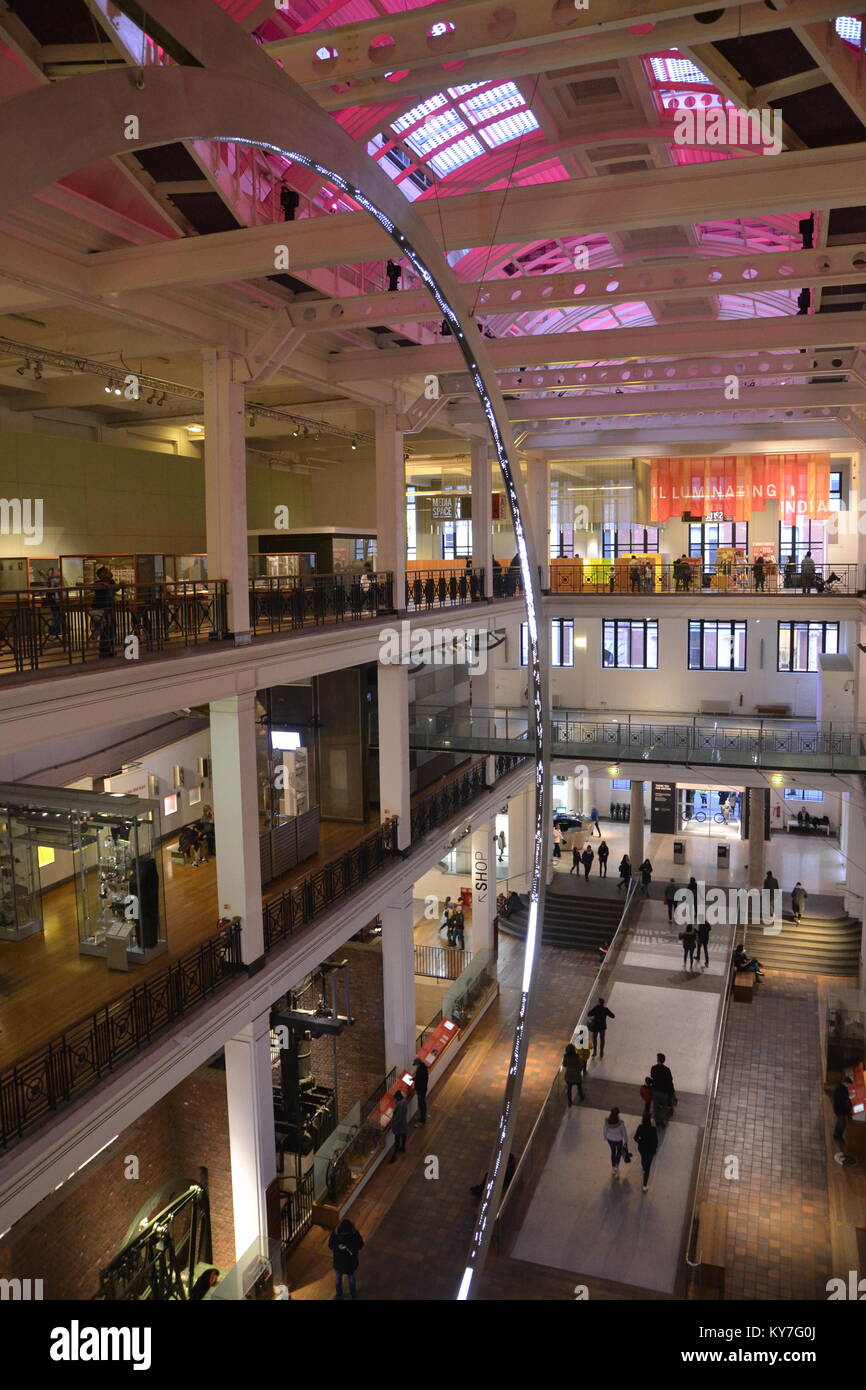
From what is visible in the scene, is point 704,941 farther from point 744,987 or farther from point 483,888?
point 483,888

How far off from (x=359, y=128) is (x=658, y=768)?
16410 millimetres

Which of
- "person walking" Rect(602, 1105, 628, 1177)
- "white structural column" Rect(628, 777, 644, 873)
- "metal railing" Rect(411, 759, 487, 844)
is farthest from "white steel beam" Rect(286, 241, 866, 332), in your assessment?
"white structural column" Rect(628, 777, 644, 873)

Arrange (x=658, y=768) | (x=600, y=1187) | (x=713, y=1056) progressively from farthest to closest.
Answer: (x=658, y=768) → (x=713, y=1056) → (x=600, y=1187)

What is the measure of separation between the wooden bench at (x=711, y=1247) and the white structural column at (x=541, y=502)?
638 inches

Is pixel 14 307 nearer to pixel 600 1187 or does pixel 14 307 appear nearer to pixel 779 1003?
pixel 600 1187

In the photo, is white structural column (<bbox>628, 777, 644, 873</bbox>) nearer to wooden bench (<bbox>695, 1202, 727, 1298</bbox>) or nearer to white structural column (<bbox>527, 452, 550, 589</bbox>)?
white structural column (<bbox>527, 452, 550, 589</bbox>)

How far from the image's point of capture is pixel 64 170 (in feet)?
8.52

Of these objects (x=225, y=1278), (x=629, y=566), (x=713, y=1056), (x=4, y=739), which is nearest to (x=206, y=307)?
(x=4, y=739)

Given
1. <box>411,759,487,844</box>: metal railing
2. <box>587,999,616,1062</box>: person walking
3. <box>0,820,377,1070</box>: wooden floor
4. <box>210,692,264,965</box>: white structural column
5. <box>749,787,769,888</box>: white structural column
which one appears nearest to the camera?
<box>0,820,377,1070</box>: wooden floor

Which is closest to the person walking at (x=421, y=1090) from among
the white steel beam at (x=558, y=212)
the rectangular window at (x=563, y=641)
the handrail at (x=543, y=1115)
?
the handrail at (x=543, y=1115)

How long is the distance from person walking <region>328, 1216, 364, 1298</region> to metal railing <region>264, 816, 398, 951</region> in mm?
3532

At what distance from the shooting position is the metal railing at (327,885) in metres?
12.9

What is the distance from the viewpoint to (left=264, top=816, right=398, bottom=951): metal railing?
1291cm

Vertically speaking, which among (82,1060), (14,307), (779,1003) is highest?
(14,307)
